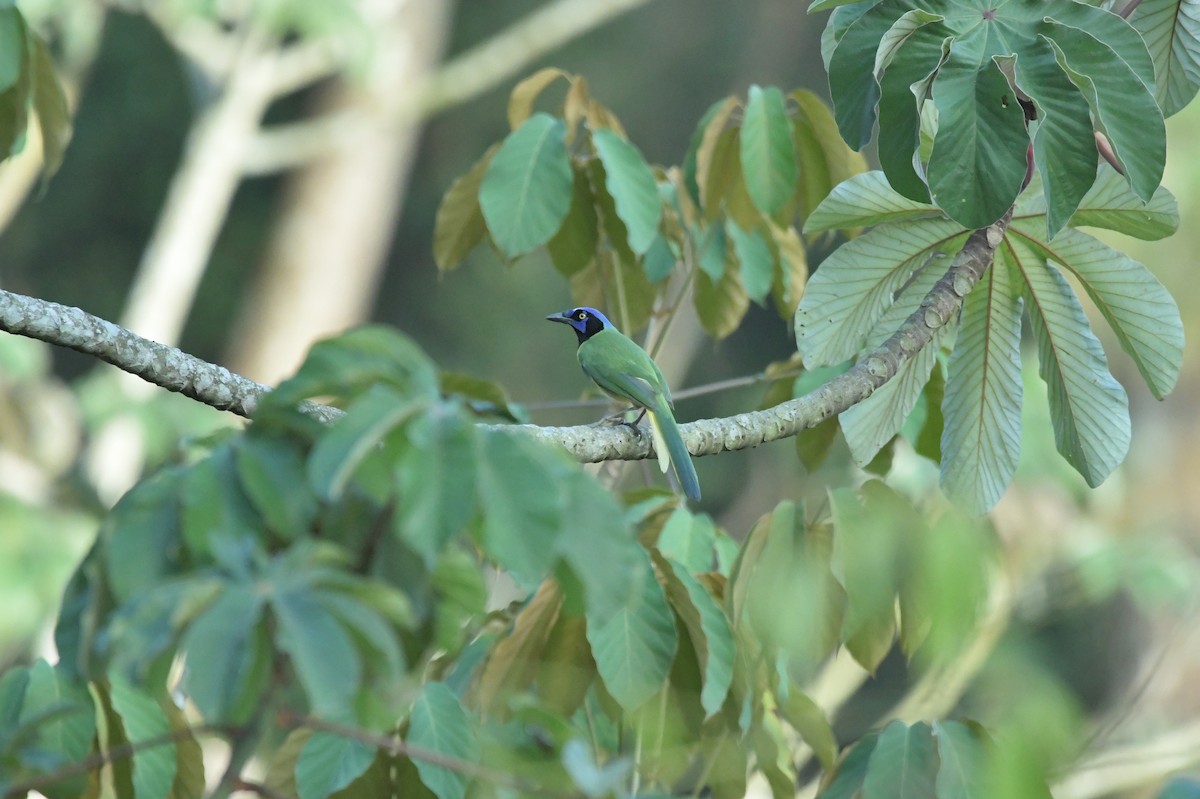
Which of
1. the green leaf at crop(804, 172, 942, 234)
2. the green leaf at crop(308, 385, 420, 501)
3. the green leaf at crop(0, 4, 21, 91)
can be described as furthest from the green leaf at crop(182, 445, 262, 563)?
the green leaf at crop(0, 4, 21, 91)

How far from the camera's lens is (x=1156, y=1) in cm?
203

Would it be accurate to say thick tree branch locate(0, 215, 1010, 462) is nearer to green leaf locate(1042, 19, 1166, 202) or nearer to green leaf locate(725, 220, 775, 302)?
green leaf locate(1042, 19, 1166, 202)

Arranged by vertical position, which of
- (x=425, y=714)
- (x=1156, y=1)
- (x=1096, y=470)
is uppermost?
(x=1156, y=1)

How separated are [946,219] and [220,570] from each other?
145 centimetres

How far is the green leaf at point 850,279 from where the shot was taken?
6.94 ft

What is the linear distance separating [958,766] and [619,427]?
29.1 inches

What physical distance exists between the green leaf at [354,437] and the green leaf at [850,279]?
3.82 ft

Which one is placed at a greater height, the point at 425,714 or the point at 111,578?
the point at 111,578

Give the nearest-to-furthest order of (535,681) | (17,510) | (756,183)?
(535,681)
(756,183)
(17,510)

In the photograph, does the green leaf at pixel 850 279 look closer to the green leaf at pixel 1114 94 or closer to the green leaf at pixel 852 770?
the green leaf at pixel 1114 94

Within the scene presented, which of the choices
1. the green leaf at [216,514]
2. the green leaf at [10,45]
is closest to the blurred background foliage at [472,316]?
the green leaf at [216,514]

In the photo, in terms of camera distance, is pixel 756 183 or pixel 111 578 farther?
pixel 756 183

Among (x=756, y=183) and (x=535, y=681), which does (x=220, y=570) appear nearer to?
(x=535, y=681)

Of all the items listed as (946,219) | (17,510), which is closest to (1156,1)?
(946,219)
